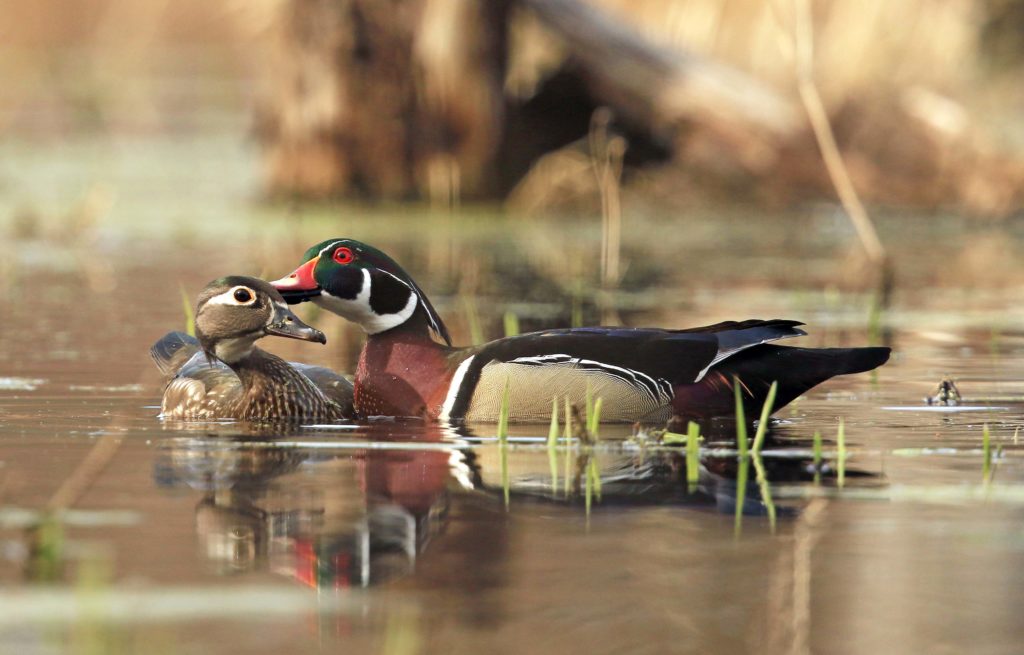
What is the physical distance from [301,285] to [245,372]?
1.36 ft

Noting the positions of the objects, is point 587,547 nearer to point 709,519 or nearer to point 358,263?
point 709,519

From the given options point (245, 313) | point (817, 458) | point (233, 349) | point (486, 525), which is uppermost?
point (245, 313)

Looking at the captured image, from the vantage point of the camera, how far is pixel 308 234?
16.8 metres

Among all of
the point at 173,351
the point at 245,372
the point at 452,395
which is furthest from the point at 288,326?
the point at 173,351

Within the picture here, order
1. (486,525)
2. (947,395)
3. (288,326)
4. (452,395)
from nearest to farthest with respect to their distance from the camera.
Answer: (486,525), (452,395), (288,326), (947,395)

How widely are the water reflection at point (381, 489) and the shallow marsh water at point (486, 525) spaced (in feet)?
0.05

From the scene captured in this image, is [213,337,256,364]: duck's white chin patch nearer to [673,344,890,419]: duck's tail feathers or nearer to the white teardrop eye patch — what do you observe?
the white teardrop eye patch

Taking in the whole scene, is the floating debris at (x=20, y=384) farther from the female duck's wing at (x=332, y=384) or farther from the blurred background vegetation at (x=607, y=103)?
the blurred background vegetation at (x=607, y=103)

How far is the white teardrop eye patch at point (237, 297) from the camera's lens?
7.96 metres

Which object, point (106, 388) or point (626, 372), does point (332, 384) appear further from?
point (626, 372)

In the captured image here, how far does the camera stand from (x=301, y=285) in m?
8.13

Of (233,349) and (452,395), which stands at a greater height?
(233,349)

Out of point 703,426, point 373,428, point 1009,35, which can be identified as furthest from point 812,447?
point 1009,35

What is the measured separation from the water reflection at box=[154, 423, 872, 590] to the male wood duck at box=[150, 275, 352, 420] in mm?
317
